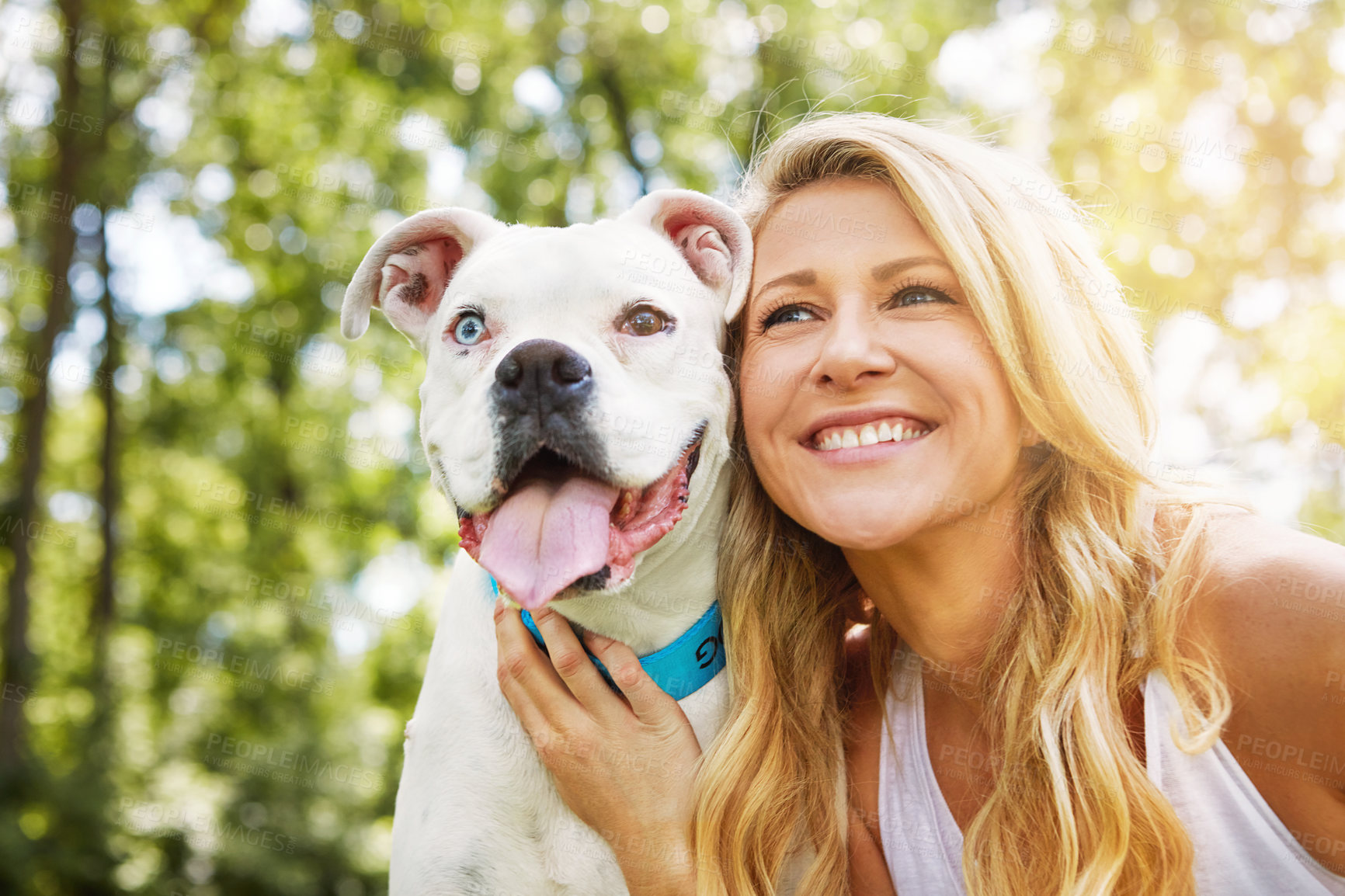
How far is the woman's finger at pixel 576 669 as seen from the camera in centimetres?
251

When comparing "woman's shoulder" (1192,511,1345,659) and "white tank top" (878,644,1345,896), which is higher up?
"woman's shoulder" (1192,511,1345,659)

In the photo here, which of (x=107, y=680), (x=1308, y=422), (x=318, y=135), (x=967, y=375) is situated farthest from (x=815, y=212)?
(x=107, y=680)

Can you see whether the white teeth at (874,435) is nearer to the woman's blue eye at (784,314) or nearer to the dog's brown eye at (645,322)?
the woman's blue eye at (784,314)

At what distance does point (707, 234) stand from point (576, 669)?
1.29 metres

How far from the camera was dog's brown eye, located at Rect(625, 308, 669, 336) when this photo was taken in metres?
2.49

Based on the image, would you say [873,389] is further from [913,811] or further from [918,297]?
[913,811]

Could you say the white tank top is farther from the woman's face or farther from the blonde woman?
the woman's face

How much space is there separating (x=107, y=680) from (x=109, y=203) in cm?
584

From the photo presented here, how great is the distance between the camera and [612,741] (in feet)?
7.91

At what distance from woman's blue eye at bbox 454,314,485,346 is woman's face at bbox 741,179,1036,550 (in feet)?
2.34

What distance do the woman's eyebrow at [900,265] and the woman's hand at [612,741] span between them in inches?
46.3

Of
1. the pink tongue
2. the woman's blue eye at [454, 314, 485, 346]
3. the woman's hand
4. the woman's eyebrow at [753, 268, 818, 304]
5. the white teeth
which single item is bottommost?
the woman's hand

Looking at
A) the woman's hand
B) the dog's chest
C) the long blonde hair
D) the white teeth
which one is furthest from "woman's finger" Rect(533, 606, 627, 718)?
the white teeth

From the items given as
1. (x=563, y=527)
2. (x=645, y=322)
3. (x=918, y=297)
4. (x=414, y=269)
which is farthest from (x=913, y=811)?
(x=414, y=269)
